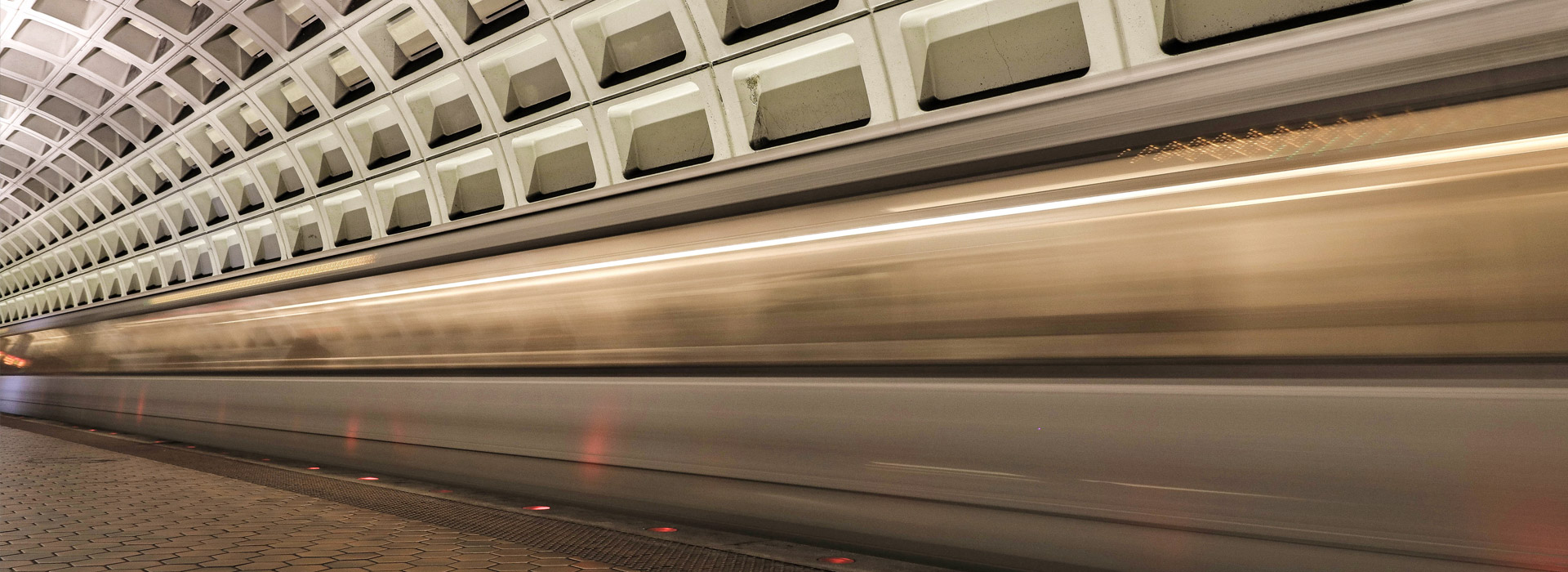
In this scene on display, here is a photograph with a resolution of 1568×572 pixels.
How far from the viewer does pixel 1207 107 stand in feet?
11.0

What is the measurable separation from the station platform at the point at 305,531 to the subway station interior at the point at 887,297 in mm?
47

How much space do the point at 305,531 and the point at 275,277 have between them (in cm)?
602

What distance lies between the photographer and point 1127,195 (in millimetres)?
3482

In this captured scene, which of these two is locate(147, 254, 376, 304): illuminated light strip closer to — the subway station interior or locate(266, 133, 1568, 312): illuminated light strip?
the subway station interior

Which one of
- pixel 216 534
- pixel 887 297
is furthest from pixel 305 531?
pixel 887 297

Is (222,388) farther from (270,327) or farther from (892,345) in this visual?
(892,345)

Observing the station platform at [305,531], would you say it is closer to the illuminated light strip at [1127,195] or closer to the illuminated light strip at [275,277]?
the illuminated light strip at [1127,195]

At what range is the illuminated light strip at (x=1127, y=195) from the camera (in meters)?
2.67

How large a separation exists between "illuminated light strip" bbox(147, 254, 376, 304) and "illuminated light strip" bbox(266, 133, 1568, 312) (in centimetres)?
278

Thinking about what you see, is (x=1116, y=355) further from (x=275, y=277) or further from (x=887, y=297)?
(x=275, y=277)

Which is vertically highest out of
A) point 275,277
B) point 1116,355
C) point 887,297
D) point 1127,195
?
point 275,277

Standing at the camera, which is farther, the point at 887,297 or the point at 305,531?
the point at 305,531

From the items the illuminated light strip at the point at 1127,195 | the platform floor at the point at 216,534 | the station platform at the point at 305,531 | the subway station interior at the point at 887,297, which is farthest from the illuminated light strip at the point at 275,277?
the illuminated light strip at the point at 1127,195

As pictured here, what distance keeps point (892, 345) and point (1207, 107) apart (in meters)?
1.71
